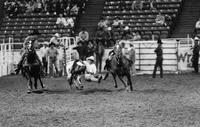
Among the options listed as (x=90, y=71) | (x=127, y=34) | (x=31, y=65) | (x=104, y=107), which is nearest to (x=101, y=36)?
(x=127, y=34)

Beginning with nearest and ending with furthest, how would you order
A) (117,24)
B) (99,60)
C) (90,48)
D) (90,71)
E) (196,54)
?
(90,71)
(90,48)
(196,54)
(99,60)
(117,24)

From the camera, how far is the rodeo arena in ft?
41.5

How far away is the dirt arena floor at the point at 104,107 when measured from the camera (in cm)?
1117

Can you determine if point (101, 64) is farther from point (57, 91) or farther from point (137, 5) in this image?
point (57, 91)

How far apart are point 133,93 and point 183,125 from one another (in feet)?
24.4

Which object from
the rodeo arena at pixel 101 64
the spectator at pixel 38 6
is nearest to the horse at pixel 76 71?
the rodeo arena at pixel 101 64

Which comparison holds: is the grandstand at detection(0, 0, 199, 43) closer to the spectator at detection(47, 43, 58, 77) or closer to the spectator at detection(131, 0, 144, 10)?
the spectator at detection(131, 0, 144, 10)

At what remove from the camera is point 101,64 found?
Result: 99.1 feet

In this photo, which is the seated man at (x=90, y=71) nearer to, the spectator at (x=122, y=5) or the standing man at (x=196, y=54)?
the standing man at (x=196, y=54)

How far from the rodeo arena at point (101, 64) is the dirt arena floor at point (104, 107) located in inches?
0.8

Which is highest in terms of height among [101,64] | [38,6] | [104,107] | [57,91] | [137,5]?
[38,6]

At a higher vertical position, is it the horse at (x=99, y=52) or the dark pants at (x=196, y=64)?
the horse at (x=99, y=52)

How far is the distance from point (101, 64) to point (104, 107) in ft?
53.4

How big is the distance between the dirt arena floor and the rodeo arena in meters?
0.02
